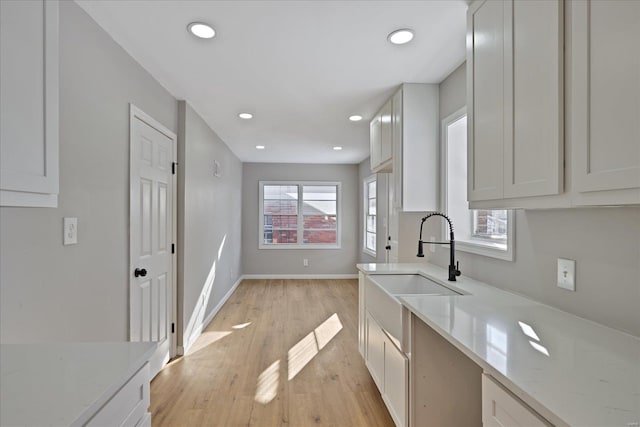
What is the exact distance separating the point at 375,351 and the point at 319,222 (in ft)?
15.8

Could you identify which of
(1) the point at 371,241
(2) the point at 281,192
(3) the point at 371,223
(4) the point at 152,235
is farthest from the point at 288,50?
(2) the point at 281,192

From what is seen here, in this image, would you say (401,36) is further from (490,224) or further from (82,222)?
(82,222)

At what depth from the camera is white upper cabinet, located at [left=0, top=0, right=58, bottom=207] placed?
907 millimetres

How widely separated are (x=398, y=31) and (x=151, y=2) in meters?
1.37

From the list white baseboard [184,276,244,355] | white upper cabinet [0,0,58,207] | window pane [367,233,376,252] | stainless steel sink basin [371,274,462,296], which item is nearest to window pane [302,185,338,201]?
window pane [367,233,376,252]

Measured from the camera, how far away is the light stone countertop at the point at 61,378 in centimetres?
72

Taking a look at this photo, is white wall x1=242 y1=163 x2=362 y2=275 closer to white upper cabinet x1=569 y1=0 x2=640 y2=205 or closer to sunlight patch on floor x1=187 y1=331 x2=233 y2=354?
sunlight patch on floor x1=187 y1=331 x2=233 y2=354

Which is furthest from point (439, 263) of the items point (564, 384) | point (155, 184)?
point (155, 184)

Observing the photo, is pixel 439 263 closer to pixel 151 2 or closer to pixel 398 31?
pixel 398 31

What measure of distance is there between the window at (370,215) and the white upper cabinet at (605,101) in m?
4.85

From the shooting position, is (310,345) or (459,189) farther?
(310,345)

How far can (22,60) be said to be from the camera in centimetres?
97

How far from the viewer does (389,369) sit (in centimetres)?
198

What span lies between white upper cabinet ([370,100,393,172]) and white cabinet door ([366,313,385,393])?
1.46m
